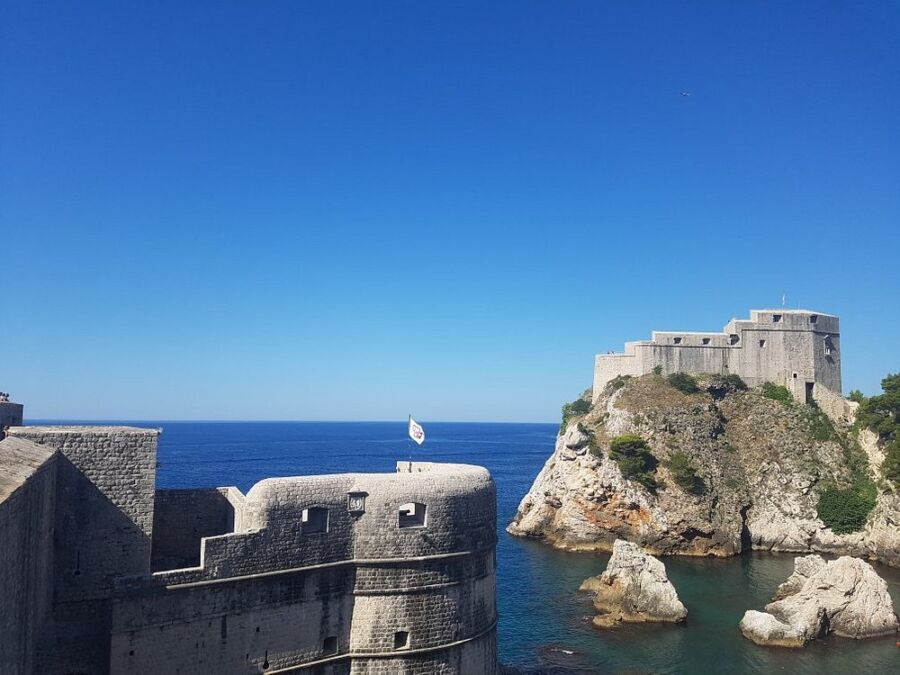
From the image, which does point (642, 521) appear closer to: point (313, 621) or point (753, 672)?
point (753, 672)

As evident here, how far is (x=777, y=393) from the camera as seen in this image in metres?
64.1

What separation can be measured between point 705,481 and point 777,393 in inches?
597

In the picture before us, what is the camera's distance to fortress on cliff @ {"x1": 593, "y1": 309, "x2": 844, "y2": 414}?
65062 millimetres

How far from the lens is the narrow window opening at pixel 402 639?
57.0 ft

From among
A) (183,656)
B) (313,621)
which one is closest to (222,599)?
(183,656)

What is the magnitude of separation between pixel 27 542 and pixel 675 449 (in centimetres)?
5359

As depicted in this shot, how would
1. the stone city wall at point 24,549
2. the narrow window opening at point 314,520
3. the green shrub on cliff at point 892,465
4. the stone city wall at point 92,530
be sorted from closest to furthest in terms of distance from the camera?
the stone city wall at point 24,549
the stone city wall at point 92,530
the narrow window opening at point 314,520
the green shrub on cliff at point 892,465

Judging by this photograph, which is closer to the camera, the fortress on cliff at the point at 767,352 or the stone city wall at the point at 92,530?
the stone city wall at the point at 92,530

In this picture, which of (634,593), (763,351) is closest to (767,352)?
(763,351)

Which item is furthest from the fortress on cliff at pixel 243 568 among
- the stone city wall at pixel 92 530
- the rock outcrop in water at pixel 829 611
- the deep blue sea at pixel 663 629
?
the rock outcrop in water at pixel 829 611

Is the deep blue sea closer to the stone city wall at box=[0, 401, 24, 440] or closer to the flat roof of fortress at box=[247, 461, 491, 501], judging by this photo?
the flat roof of fortress at box=[247, 461, 491, 501]

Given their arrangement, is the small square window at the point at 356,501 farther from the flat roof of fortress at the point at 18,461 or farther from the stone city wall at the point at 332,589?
the flat roof of fortress at the point at 18,461

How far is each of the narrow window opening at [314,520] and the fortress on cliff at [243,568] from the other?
3cm

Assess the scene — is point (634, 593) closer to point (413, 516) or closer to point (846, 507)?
point (413, 516)
